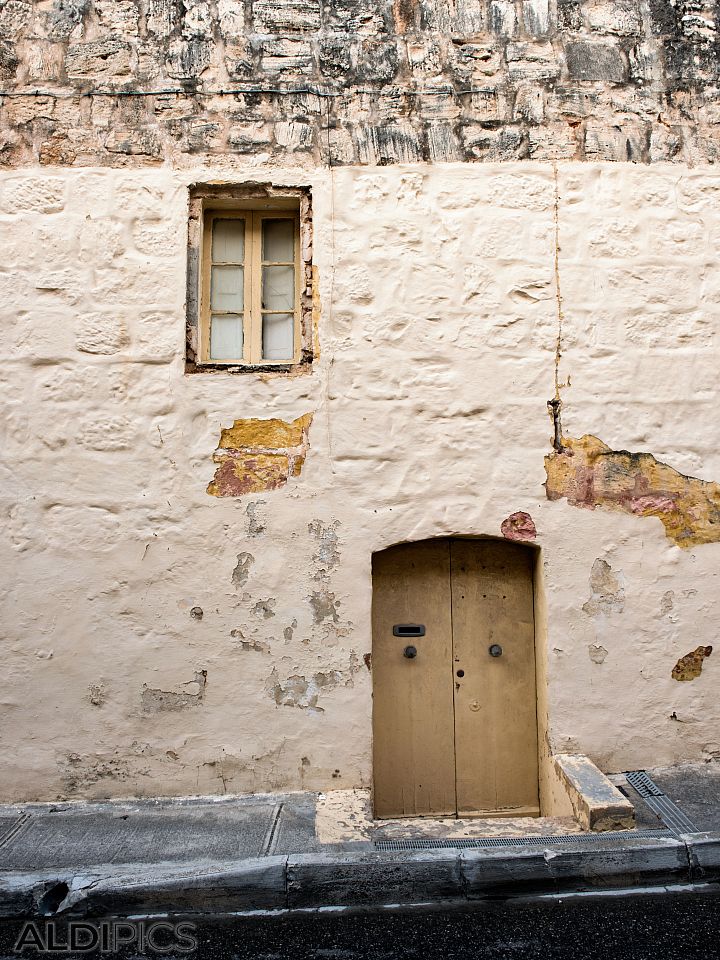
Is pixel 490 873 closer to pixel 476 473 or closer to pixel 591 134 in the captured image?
pixel 476 473

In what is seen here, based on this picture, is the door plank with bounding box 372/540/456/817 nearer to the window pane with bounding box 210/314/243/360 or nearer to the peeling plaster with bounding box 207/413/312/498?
the peeling plaster with bounding box 207/413/312/498

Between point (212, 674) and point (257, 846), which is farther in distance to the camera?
point (212, 674)

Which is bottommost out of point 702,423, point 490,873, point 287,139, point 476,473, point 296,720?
point 490,873

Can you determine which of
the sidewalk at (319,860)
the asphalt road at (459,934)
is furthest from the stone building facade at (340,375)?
the asphalt road at (459,934)

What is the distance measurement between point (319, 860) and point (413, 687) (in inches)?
56.5

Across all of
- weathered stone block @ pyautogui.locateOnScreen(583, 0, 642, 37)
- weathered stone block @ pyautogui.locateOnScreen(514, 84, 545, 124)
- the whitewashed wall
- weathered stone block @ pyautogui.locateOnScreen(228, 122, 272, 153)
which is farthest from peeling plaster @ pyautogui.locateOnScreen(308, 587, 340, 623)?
weathered stone block @ pyautogui.locateOnScreen(583, 0, 642, 37)

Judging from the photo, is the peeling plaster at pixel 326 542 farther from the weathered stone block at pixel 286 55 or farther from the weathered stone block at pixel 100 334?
the weathered stone block at pixel 286 55

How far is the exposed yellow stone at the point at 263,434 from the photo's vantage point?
480cm

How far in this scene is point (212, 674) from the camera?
4664mm

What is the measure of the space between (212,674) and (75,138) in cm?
338

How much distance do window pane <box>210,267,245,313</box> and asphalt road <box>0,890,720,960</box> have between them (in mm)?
3423

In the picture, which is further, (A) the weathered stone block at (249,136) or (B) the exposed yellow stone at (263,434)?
(A) the weathered stone block at (249,136)

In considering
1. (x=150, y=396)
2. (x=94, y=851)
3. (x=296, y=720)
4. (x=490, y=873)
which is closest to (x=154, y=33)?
(x=150, y=396)

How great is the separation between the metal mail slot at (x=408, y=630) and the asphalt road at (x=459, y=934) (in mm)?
1680
